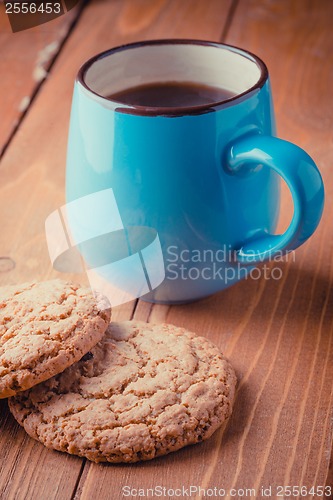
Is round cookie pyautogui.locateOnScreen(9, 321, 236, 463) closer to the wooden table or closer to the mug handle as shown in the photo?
the wooden table

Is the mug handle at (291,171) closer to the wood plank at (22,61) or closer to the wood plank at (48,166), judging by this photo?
the wood plank at (48,166)

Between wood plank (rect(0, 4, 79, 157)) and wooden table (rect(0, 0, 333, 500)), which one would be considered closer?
wooden table (rect(0, 0, 333, 500))

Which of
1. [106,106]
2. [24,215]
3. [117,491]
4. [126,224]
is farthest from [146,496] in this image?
[24,215]

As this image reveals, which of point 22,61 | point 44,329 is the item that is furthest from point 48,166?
point 44,329

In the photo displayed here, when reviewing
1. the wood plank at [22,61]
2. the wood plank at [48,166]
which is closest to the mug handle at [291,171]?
the wood plank at [48,166]

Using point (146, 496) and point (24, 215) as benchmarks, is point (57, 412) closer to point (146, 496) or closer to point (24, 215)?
point (146, 496)

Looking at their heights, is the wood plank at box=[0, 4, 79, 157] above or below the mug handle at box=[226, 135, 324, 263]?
below

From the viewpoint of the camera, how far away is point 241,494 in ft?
2.16

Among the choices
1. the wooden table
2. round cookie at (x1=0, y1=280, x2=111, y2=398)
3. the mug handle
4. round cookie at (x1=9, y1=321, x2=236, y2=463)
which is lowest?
the wooden table

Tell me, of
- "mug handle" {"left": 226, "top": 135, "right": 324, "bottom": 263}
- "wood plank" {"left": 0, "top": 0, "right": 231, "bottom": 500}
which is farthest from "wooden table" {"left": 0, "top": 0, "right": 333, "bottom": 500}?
"mug handle" {"left": 226, "top": 135, "right": 324, "bottom": 263}

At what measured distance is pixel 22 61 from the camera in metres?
1.53

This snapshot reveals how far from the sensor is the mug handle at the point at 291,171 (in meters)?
0.76

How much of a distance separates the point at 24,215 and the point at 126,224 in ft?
1.02

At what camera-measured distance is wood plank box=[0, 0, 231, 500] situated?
2.25 ft
